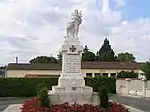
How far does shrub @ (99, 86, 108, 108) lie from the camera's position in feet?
49.3

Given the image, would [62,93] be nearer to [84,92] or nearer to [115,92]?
[84,92]

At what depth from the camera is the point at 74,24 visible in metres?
17.9

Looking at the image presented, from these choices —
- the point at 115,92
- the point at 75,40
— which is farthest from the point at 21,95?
the point at 75,40

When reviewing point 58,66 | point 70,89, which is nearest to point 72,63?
point 70,89

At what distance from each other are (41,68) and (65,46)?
52.2 m

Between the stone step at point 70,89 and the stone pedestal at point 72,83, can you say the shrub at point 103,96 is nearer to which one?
the stone pedestal at point 72,83

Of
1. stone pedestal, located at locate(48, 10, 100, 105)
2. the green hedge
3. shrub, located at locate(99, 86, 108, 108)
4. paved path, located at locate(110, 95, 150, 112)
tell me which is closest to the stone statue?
stone pedestal, located at locate(48, 10, 100, 105)

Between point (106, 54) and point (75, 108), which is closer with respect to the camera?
point (75, 108)

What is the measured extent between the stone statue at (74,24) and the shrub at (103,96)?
13.3 feet

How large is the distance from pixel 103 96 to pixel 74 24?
14.8 feet

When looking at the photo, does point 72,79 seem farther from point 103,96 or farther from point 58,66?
point 58,66

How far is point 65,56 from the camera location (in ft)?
57.4

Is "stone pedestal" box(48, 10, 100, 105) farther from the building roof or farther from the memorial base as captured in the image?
the building roof

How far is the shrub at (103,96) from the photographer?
49.3ft
